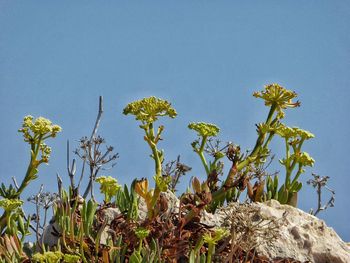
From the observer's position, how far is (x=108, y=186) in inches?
280

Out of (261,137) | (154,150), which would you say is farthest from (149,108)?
(261,137)

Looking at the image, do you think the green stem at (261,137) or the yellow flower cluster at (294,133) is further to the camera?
the yellow flower cluster at (294,133)

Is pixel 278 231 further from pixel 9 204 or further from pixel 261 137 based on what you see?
pixel 9 204

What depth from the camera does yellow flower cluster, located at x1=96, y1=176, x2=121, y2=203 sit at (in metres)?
7.06

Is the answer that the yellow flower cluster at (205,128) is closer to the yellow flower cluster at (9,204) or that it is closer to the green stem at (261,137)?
the green stem at (261,137)

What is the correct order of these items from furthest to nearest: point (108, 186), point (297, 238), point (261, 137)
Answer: point (261, 137)
point (108, 186)
point (297, 238)

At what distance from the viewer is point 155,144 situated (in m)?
6.79

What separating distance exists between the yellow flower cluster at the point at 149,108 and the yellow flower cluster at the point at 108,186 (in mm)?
752

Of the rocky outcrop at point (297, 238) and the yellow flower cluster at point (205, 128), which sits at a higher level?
the yellow flower cluster at point (205, 128)

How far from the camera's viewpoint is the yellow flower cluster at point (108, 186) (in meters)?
7.06

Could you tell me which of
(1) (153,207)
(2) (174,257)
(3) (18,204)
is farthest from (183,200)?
(3) (18,204)

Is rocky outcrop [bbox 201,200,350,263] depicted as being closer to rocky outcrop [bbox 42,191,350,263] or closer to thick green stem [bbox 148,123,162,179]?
rocky outcrop [bbox 42,191,350,263]

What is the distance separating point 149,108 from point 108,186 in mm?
944

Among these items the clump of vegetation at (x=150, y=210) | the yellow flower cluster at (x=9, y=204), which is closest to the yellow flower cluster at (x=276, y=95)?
the clump of vegetation at (x=150, y=210)
